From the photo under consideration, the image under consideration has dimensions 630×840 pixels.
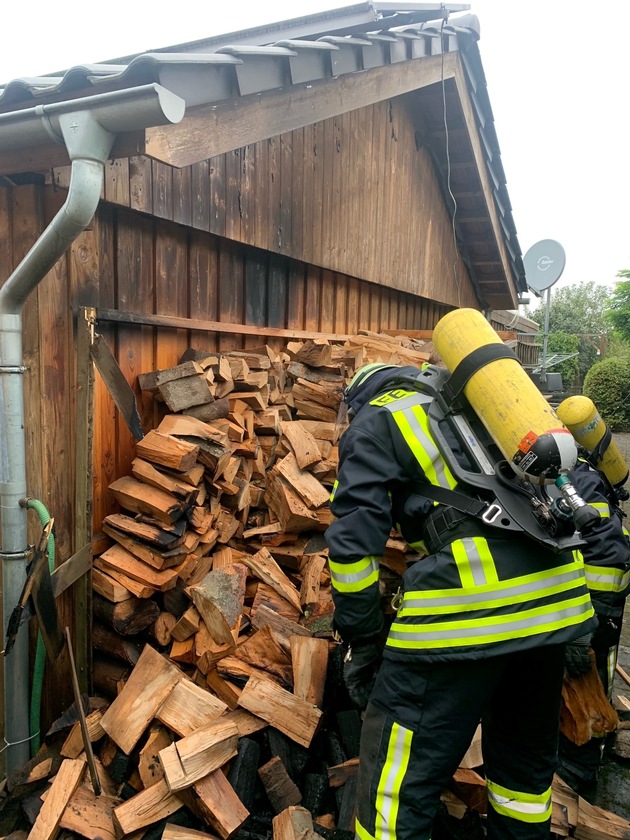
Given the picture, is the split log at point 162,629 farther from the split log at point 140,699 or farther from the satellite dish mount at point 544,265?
the satellite dish mount at point 544,265

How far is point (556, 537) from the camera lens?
5.95ft

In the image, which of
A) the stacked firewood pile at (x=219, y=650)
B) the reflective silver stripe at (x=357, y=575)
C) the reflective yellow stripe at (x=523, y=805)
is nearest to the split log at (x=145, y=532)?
the stacked firewood pile at (x=219, y=650)

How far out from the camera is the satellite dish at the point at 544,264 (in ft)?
36.6

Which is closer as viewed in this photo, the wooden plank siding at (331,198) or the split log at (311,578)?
the split log at (311,578)

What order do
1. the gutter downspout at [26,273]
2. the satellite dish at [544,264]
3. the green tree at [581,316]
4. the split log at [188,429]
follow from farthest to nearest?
the green tree at [581,316] < the satellite dish at [544,264] < the split log at [188,429] < the gutter downspout at [26,273]

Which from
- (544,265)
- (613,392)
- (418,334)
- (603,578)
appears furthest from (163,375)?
(613,392)

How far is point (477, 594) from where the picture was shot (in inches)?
69.3

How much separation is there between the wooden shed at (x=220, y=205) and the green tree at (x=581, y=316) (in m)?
20.5

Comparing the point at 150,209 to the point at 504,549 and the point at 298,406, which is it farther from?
the point at 504,549

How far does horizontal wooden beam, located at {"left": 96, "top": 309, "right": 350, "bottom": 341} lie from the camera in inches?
123

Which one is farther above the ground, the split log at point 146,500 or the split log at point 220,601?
the split log at point 146,500

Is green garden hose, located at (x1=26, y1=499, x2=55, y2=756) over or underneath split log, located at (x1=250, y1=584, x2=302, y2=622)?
underneath

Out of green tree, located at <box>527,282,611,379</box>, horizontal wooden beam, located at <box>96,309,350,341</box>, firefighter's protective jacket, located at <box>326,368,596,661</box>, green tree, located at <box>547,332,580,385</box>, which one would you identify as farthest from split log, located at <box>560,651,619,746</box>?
green tree, located at <box>527,282,611,379</box>

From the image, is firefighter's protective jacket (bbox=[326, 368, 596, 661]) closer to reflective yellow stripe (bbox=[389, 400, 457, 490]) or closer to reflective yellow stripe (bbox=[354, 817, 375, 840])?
reflective yellow stripe (bbox=[389, 400, 457, 490])
